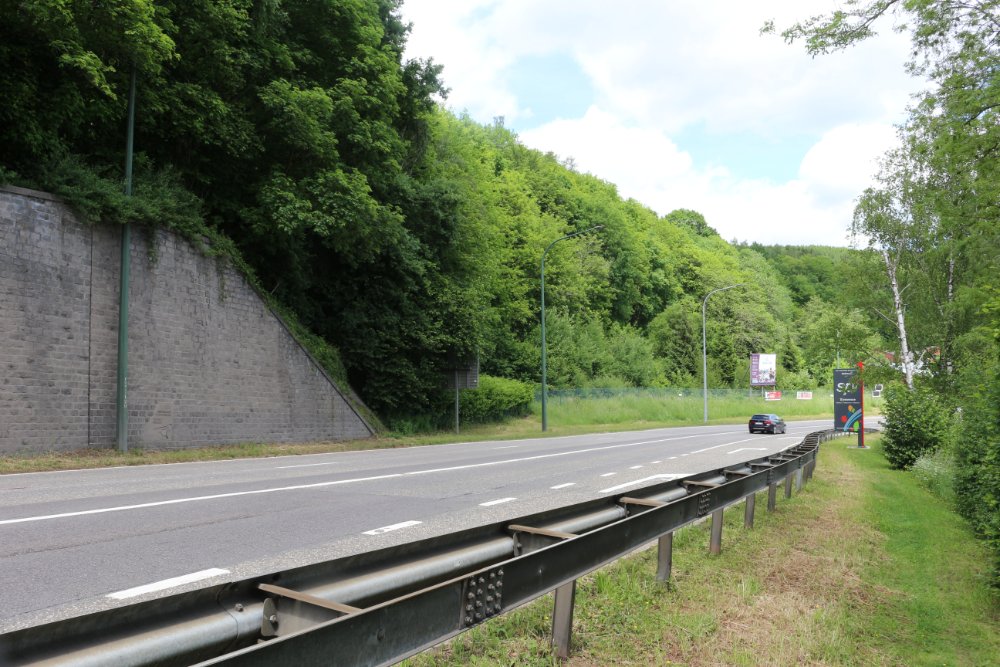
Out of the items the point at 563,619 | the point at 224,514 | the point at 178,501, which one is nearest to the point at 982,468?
the point at 563,619

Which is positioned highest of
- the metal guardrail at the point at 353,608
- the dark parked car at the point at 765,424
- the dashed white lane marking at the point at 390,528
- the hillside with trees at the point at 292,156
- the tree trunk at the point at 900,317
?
the hillside with trees at the point at 292,156

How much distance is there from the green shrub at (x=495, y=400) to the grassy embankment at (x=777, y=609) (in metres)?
26.4

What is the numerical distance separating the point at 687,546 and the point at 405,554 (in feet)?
15.1

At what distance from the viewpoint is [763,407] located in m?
67.1

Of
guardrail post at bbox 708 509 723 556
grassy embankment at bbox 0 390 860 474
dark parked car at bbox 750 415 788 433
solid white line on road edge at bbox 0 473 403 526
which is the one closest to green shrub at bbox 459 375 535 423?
grassy embankment at bbox 0 390 860 474

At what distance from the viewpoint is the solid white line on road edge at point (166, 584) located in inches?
194

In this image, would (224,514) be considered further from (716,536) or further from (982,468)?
(982,468)

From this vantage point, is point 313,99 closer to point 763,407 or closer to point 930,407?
point 930,407

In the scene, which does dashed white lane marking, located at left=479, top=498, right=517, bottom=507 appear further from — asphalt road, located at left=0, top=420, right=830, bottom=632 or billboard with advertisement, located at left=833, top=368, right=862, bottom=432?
billboard with advertisement, located at left=833, top=368, right=862, bottom=432

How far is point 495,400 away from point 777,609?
32.4 meters

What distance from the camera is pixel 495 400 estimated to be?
37.5 meters

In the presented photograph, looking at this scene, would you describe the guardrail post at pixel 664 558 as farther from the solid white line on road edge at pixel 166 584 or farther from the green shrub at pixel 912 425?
the green shrub at pixel 912 425

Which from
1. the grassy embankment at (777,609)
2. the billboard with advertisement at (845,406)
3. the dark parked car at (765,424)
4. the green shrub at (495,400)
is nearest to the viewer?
the grassy embankment at (777,609)

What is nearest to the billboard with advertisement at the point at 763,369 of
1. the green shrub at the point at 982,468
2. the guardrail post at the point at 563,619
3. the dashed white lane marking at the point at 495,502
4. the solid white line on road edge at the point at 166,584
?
the green shrub at the point at 982,468
